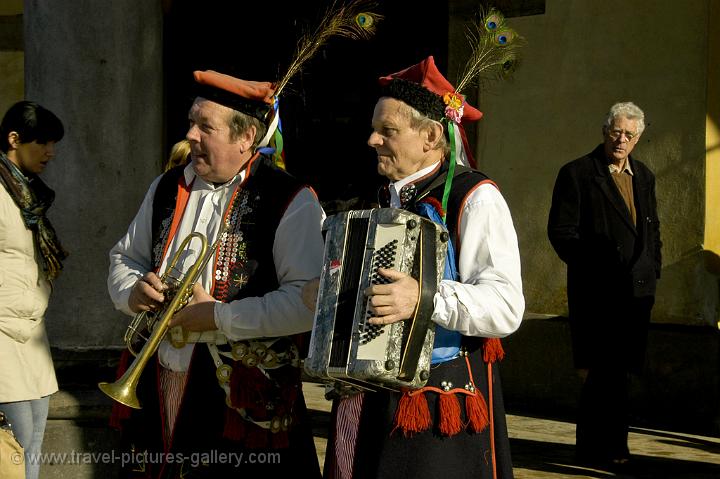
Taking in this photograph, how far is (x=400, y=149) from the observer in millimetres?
3801

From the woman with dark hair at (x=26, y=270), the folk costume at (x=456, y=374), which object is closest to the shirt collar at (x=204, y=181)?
the folk costume at (x=456, y=374)

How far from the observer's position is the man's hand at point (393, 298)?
3.37 m

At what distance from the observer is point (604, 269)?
7.13 meters

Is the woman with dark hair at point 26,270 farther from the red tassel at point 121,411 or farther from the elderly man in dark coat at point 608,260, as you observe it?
the elderly man in dark coat at point 608,260

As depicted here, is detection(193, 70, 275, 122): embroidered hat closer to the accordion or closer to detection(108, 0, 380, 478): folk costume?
detection(108, 0, 380, 478): folk costume

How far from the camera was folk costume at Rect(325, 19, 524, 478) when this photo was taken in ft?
11.6

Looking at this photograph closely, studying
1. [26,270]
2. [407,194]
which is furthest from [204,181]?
[26,270]

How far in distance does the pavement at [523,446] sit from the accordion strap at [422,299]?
2.74 meters

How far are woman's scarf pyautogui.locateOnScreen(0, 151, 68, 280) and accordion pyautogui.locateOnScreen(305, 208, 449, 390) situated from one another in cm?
210

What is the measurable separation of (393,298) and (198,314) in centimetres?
94

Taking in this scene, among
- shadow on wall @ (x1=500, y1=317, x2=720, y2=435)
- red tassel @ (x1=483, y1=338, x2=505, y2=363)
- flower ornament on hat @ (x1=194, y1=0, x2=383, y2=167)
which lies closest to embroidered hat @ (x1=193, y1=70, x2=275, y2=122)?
flower ornament on hat @ (x1=194, y1=0, x2=383, y2=167)

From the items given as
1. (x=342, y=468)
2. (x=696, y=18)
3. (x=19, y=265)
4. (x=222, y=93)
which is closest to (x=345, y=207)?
(x=696, y=18)

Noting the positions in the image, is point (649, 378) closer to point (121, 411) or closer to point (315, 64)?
point (315, 64)

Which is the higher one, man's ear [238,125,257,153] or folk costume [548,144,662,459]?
man's ear [238,125,257,153]
